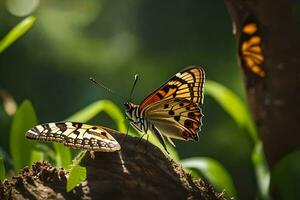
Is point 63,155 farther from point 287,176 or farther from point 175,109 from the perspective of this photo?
point 287,176

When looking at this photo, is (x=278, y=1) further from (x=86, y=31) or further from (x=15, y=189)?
(x=86, y=31)

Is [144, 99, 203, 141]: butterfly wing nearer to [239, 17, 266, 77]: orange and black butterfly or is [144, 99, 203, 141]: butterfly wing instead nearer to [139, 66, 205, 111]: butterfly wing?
[139, 66, 205, 111]: butterfly wing

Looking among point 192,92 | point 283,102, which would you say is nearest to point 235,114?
point 283,102

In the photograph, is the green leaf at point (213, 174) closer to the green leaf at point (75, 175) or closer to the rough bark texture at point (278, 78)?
the rough bark texture at point (278, 78)

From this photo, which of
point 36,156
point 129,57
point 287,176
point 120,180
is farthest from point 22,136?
point 129,57

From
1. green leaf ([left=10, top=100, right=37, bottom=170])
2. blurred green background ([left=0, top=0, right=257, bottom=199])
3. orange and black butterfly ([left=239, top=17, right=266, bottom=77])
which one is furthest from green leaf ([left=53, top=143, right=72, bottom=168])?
blurred green background ([left=0, top=0, right=257, bottom=199])

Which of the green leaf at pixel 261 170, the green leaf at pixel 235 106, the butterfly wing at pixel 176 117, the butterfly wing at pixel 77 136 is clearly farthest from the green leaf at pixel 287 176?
the butterfly wing at pixel 77 136
